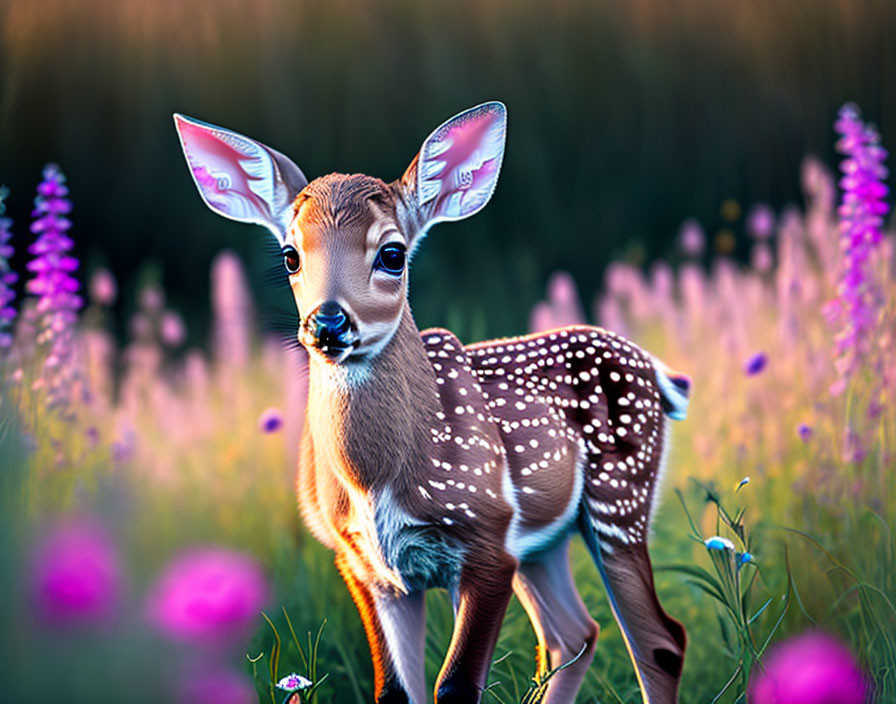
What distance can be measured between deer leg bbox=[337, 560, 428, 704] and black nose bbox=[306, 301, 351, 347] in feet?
2.51

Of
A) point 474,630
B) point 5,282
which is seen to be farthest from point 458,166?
point 5,282

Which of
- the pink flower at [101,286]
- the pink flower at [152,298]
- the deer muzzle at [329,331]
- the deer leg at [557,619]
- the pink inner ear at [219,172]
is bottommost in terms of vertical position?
the deer leg at [557,619]

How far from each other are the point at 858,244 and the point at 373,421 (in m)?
2.07

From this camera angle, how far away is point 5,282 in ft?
Result: 11.0

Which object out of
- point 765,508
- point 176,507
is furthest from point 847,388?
point 176,507

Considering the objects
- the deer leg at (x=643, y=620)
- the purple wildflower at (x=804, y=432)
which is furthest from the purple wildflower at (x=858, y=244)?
the deer leg at (x=643, y=620)

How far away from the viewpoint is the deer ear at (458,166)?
286cm

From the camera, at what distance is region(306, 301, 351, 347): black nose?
8.25 ft

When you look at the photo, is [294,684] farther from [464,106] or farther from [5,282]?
[464,106]

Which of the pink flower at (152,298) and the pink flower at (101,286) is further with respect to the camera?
the pink flower at (152,298)

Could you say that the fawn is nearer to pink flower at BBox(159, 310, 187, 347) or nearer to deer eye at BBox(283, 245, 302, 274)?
deer eye at BBox(283, 245, 302, 274)

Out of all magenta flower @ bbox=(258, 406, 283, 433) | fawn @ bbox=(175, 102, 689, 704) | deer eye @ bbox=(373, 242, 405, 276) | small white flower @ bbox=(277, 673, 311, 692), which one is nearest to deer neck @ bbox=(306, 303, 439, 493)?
fawn @ bbox=(175, 102, 689, 704)

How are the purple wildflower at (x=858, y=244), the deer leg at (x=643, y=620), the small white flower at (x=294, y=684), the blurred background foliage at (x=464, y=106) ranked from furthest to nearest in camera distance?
the blurred background foliage at (x=464, y=106), the purple wildflower at (x=858, y=244), the deer leg at (x=643, y=620), the small white flower at (x=294, y=684)

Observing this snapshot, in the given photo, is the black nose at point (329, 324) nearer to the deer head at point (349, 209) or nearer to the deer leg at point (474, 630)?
the deer head at point (349, 209)
